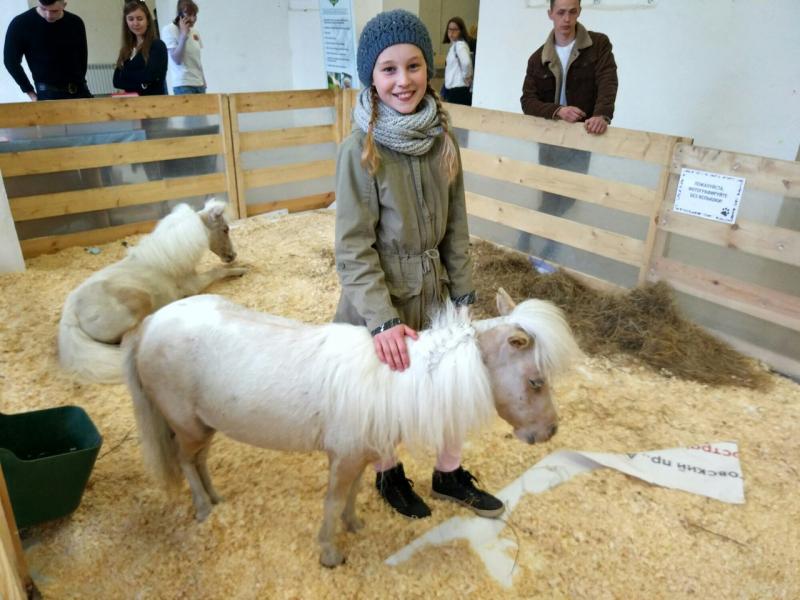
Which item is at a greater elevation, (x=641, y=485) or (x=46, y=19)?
(x=46, y=19)

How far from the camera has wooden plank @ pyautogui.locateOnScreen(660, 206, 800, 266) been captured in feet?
9.44

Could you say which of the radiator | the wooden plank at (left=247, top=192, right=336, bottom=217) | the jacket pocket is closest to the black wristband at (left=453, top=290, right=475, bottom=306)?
the jacket pocket

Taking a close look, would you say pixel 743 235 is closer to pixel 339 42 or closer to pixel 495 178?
pixel 495 178

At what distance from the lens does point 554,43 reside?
12.0 feet

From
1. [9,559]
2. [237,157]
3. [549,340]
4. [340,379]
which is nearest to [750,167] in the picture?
[549,340]

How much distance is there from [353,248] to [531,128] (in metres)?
2.76

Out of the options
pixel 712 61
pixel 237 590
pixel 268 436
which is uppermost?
pixel 712 61

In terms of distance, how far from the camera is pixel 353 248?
1625mm

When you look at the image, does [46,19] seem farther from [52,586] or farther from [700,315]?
[700,315]

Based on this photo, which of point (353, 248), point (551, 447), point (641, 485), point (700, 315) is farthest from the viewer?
point (700, 315)

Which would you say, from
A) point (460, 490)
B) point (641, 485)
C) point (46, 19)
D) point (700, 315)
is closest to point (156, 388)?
point (460, 490)

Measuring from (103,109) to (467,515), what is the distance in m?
A: 4.13

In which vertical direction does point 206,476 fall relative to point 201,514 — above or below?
above

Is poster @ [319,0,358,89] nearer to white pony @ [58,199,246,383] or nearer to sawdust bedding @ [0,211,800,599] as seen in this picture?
white pony @ [58,199,246,383]
